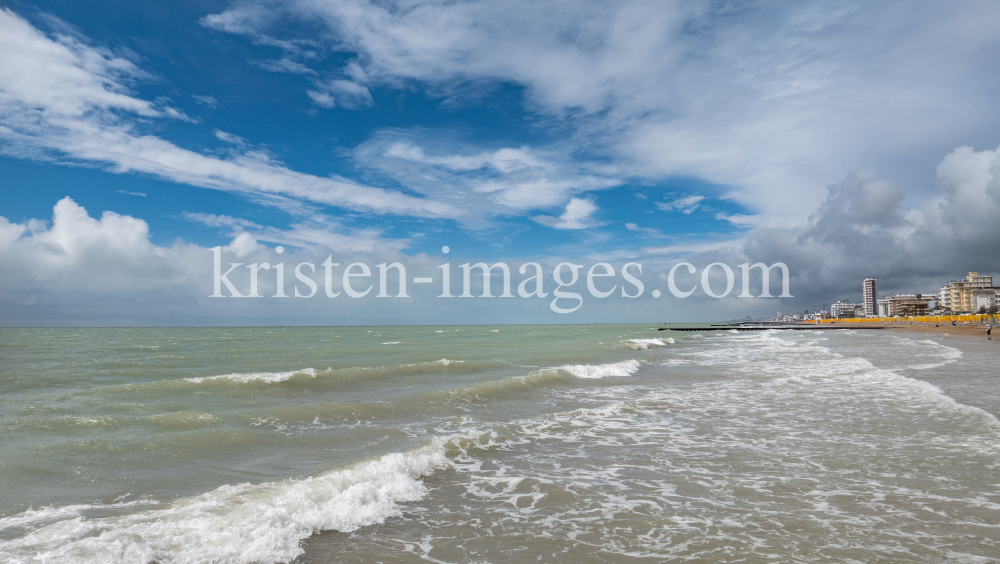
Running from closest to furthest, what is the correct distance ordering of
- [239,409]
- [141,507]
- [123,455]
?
1. [141,507]
2. [123,455]
3. [239,409]

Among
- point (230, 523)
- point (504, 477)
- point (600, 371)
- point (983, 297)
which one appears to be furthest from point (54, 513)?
point (983, 297)

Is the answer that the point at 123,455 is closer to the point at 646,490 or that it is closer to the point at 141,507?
the point at 141,507

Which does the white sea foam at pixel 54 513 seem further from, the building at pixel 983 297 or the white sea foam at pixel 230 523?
the building at pixel 983 297

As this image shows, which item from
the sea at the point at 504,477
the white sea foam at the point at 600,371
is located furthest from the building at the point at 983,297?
the sea at the point at 504,477

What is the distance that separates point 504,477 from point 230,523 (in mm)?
3940

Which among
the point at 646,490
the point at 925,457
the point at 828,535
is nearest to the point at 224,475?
the point at 646,490

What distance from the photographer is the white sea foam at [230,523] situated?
5.30m

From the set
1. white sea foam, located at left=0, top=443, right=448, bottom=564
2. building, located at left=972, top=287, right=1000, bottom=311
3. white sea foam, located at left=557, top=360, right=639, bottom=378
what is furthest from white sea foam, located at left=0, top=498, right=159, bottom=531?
building, located at left=972, top=287, right=1000, bottom=311

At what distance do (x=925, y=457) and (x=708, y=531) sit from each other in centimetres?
537

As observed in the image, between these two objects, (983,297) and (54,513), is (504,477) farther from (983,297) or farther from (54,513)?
(983,297)

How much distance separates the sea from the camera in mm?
5457

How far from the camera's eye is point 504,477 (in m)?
8.13

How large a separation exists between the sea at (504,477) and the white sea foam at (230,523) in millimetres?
29

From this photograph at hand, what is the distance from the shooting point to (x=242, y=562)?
5.27 m
